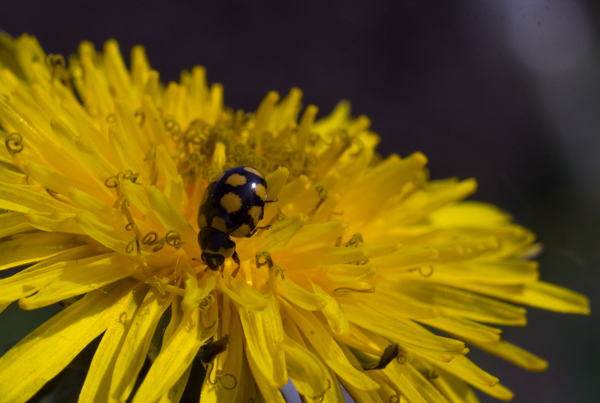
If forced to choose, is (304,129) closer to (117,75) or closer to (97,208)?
(117,75)

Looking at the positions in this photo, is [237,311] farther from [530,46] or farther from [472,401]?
[530,46]

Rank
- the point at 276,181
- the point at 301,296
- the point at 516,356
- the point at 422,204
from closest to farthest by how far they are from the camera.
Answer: the point at 301,296 < the point at 276,181 < the point at 516,356 < the point at 422,204

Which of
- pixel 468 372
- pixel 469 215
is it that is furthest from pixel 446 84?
pixel 468 372

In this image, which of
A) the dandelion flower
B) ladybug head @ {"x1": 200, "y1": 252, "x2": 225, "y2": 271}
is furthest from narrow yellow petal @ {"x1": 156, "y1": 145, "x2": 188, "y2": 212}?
ladybug head @ {"x1": 200, "y1": 252, "x2": 225, "y2": 271}

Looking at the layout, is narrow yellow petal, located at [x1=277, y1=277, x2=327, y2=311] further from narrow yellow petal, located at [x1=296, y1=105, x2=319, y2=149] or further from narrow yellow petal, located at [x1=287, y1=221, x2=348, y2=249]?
narrow yellow petal, located at [x1=296, y1=105, x2=319, y2=149]

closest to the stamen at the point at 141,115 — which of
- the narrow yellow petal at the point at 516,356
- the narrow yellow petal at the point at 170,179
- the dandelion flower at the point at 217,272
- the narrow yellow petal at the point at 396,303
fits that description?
the dandelion flower at the point at 217,272
